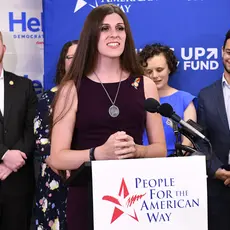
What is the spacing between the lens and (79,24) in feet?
10.9

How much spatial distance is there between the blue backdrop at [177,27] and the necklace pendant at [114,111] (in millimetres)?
1546

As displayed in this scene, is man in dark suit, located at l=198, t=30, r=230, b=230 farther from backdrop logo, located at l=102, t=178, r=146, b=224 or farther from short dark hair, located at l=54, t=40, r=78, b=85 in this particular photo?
backdrop logo, located at l=102, t=178, r=146, b=224

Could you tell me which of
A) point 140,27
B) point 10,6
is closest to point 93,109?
point 140,27

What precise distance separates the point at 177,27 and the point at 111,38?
1.53m

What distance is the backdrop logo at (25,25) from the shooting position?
366cm

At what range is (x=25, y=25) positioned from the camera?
12.0 ft

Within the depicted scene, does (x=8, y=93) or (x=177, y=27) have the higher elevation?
(x=177, y=27)

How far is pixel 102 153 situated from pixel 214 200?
59.2 inches

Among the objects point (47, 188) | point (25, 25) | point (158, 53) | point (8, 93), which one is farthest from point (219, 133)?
point (25, 25)

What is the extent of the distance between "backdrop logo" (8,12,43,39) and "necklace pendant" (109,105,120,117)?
203cm

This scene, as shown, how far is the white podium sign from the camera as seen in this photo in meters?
1.36

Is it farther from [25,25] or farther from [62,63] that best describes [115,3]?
[25,25]

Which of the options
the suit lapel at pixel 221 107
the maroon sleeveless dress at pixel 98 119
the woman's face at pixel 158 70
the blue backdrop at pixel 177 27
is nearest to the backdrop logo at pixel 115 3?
the blue backdrop at pixel 177 27

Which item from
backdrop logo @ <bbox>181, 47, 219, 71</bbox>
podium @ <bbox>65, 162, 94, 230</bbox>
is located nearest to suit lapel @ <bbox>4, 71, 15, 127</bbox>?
backdrop logo @ <bbox>181, 47, 219, 71</bbox>
